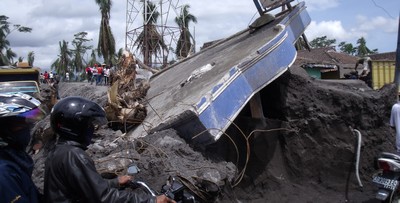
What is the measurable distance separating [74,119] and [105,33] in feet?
98.1

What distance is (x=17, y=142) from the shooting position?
6.73ft

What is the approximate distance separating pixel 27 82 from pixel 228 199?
9.53 meters

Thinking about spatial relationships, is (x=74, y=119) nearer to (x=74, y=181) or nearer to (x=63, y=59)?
(x=74, y=181)

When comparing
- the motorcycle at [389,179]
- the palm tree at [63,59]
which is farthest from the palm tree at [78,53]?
the motorcycle at [389,179]

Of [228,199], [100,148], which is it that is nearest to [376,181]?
[228,199]

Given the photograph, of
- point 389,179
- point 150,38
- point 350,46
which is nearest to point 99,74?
point 150,38

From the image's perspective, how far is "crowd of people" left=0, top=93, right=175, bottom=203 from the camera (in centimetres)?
197

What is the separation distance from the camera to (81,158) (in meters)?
2.12

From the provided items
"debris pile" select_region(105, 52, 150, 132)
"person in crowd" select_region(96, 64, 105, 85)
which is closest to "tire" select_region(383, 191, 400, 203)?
"debris pile" select_region(105, 52, 150, 132)

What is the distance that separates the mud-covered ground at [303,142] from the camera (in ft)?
17.2

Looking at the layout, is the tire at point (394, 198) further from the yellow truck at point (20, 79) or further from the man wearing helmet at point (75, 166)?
the yellow truck at point (20, 79)

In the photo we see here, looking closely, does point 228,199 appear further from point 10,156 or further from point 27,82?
point 27,82

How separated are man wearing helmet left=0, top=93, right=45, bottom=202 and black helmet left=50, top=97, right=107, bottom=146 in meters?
0.14

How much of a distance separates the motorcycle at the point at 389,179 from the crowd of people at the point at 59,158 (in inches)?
115
